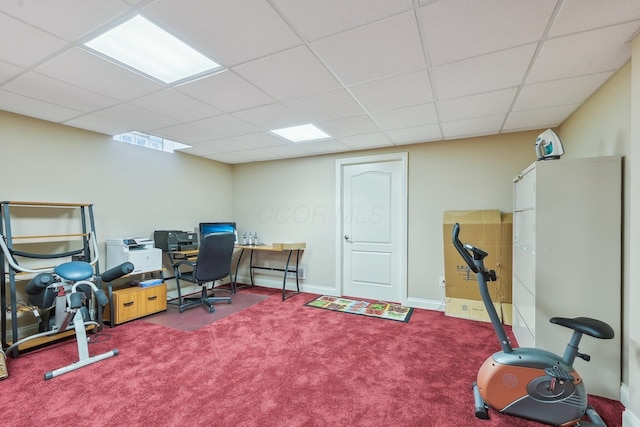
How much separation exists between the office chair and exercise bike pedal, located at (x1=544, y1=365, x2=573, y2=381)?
3.38 meters

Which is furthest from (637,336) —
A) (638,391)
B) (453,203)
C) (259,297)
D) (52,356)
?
(52,356)

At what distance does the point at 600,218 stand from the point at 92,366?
4009mm

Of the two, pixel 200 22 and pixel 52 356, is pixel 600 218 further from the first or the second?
pixel 52 356

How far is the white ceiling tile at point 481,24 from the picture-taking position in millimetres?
1376

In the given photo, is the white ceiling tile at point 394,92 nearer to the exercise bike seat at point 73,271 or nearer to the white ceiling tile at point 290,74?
the white ceiling tile at point 290,74

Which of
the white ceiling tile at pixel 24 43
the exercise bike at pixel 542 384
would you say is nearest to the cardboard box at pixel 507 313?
the exercise bike at pixel 542 384

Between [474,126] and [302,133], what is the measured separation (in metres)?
2.00

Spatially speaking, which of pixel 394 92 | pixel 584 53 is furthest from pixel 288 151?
pixel 584 53

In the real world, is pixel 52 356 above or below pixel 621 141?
below

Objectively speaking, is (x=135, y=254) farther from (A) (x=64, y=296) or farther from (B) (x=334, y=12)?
(B) (x=334, y=12)

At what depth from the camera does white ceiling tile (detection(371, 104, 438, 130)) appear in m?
2.72

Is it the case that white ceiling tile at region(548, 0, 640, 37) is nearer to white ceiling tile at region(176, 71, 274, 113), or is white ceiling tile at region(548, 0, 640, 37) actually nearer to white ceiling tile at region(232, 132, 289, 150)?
white ceiling tile at region(176, 71, 274, 113)

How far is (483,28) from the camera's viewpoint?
1.54 meters

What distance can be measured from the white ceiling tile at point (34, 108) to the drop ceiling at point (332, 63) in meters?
0.02
